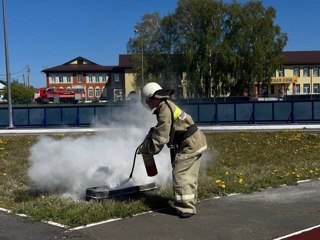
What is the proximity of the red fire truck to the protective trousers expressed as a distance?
2888 inches

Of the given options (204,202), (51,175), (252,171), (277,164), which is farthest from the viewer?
(277,164)

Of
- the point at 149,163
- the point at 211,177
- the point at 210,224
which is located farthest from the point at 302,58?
the point at 210,224

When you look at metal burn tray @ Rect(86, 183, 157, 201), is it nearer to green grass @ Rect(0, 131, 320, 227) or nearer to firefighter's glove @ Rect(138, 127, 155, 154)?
green grass @ Rect(0, 131, 320, 227)

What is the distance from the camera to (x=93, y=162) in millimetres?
7293

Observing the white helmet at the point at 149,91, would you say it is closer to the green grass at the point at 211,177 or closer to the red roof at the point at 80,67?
the green grass at the point at 211,177

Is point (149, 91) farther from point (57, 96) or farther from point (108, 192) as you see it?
point (57, 96)

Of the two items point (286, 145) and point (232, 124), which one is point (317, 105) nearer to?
point (232, 124)

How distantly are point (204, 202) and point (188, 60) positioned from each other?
4934 cm

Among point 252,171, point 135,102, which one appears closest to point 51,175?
point 135,102

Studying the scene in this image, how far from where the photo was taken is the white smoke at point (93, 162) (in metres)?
7.20

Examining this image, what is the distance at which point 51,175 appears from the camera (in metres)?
7.34

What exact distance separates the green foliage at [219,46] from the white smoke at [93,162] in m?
47.5

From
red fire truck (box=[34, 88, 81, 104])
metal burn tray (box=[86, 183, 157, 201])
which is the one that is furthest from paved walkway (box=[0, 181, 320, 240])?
red fire truck (box=[34, 88, 81, 104])

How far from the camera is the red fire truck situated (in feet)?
258
